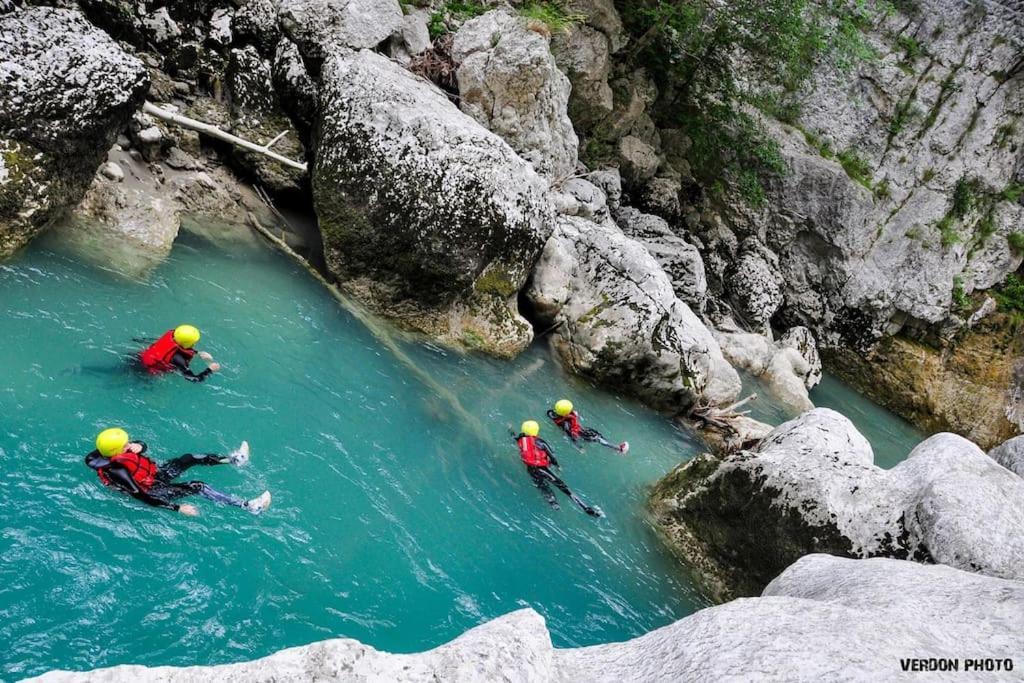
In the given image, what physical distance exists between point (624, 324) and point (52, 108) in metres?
11.1

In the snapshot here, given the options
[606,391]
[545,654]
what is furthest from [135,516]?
[606,391]

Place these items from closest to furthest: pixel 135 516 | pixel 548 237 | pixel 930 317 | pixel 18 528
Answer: pixel 18 528
pixel 135 516
pixel 548 237
pixel 930 317

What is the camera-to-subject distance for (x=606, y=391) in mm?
13852

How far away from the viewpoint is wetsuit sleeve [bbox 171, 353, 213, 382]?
823cm

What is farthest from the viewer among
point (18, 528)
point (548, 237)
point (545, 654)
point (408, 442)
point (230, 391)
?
point (548, 237)

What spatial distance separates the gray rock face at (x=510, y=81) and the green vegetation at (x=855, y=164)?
12.5m

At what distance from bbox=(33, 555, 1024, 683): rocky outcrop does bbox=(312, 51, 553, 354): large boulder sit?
909 cm

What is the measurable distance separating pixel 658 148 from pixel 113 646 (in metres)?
22.3

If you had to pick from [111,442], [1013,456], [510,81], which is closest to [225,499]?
[111,442]

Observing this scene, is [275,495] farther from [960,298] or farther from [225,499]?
[960,298]

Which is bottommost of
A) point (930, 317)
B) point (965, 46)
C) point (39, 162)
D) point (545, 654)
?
point (39, 162)

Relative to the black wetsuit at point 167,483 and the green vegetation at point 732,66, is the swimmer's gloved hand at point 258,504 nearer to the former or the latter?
the black wetsuit at point 167,483

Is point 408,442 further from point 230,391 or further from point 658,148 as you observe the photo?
point 658,148

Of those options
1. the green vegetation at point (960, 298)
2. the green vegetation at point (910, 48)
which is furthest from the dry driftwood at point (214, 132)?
the green vegetation at point (960, 298)
